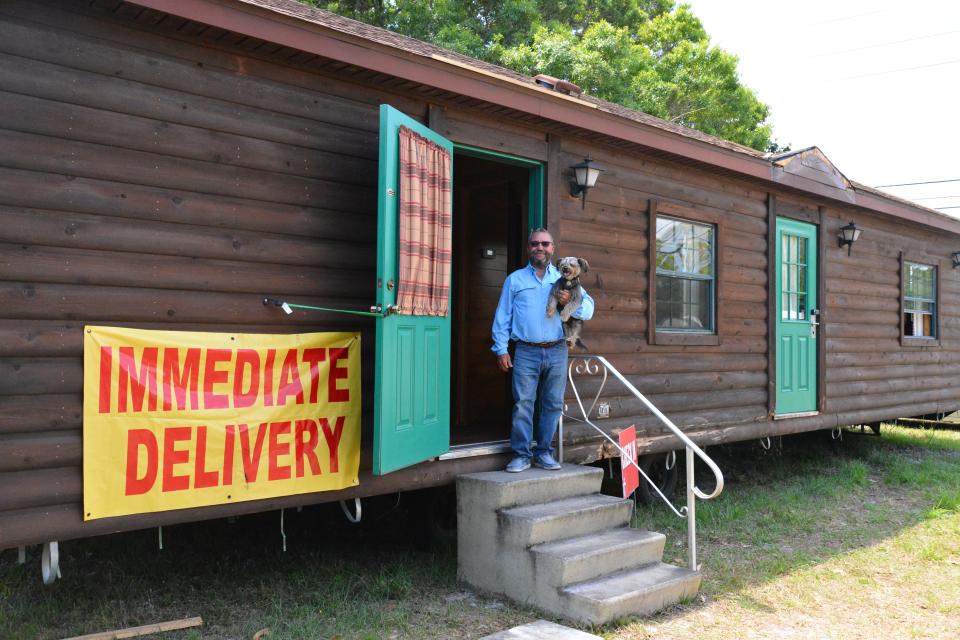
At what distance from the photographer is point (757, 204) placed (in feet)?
26.3

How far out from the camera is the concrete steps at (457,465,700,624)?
431 cm

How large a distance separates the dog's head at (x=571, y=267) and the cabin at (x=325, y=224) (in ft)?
2.64

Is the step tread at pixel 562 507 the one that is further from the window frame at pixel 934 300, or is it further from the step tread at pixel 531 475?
the window frame at pixel 934 300

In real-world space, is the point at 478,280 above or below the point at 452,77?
below

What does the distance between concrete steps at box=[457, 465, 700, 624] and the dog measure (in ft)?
3.12

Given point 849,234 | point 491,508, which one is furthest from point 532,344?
point 849,234

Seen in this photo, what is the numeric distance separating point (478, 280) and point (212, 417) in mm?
3987

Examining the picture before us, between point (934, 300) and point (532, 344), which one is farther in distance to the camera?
point (934, 300)

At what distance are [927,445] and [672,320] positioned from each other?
252 inches

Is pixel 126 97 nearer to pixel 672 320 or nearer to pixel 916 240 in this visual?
pixel 672 320

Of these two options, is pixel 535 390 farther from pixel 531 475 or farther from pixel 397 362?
pixel 397 362

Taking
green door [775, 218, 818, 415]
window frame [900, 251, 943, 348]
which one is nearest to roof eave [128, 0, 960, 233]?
green door [775, 218, 818, 415]

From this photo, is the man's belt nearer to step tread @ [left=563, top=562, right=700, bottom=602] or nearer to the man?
the man

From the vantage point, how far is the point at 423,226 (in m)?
4.65
